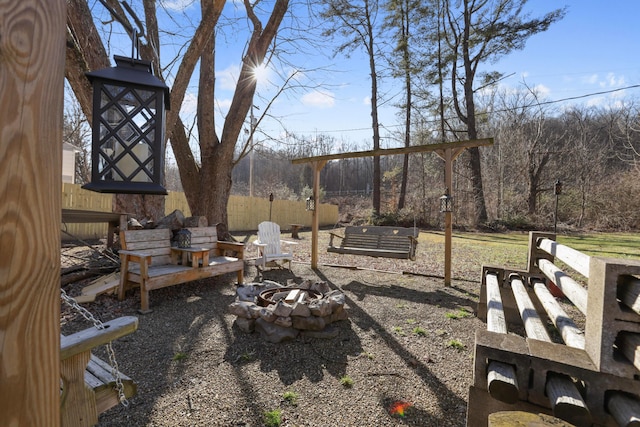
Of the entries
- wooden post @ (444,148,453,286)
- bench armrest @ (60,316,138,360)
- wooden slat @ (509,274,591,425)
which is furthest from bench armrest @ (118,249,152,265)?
wooden post @ (444,148,453,286)

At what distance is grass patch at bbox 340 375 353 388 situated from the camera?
78.9 inches

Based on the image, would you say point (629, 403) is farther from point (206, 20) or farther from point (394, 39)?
point (394, 39)

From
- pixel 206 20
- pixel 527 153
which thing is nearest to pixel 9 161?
pixel 206 20

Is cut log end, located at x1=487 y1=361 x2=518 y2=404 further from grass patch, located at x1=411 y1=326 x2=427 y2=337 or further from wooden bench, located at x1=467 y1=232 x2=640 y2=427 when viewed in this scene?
grass patch, located at x1=411 y1=326 x2=427 y2=337

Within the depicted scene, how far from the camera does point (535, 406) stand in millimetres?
1028

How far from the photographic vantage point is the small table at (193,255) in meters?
3.78

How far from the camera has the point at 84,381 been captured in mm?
1210

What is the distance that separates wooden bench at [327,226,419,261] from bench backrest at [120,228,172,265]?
256 cm

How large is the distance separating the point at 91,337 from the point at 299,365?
1.49 metres

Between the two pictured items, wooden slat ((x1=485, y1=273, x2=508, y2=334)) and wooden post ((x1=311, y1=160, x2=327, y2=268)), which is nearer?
wooden slat ((x1=485, y1=273, x2=508, y2=334))

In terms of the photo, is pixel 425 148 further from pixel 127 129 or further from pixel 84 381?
pixel 84 381

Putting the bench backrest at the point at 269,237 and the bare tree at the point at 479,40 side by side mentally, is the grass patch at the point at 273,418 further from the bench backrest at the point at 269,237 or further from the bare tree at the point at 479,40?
the bare tree at the point at 479,40

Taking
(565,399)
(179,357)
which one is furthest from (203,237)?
(565,399)

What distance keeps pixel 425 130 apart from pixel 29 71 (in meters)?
15.9
